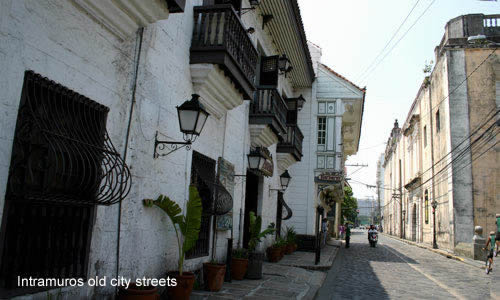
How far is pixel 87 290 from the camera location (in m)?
4.51

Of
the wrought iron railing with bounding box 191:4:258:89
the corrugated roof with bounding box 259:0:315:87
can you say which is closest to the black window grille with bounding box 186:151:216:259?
the wrought iron railing with bounding box 191:4:258:89

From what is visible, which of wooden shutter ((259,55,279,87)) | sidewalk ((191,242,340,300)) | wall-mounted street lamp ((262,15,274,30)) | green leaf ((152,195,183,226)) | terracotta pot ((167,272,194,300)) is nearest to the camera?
terracotta pot ((167,272,194,300))

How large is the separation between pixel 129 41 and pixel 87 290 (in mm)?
3097

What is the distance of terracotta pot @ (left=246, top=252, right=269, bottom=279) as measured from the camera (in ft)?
28.5

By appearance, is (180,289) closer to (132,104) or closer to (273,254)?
(132,104)

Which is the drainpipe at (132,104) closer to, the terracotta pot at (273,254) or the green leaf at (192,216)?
the green leaf at (192,216)

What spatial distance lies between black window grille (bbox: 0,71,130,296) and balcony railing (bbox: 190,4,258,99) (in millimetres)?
2595

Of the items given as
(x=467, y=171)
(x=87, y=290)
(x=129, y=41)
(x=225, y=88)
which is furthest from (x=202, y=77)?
(x=467, y=171)

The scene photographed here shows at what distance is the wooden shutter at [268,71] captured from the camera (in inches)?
450

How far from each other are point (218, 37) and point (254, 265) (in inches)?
191

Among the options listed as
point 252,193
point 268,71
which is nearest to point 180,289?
point 252,193

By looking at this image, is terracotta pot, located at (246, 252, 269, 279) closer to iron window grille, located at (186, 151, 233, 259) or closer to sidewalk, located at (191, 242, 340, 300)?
sidewalk, located at (191, 242, 340, 300)

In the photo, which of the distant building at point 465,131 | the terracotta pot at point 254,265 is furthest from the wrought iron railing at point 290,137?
the distant building at point 465,131

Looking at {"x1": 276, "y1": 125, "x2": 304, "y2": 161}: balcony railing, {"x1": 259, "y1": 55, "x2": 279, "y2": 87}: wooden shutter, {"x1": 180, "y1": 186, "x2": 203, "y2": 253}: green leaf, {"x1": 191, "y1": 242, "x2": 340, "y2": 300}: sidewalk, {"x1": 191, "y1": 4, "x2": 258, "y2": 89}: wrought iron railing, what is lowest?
{"x1": 191, "y1": 242, "x2": 340, "y2": 300}: sidewalk
